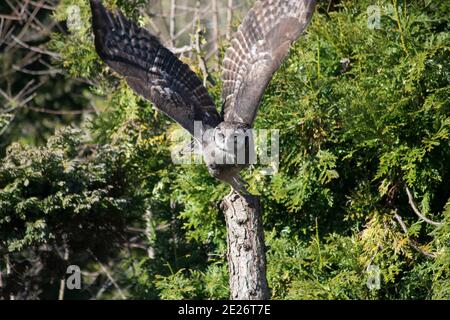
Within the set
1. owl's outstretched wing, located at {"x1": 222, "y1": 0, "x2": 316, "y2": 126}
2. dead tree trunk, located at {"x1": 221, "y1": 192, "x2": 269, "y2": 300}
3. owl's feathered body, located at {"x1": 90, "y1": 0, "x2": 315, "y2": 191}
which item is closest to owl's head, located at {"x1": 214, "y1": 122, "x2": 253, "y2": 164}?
owl's feathered body, located at {"x1": 90, "y1": 0, "x2": 315, "y2": 191}

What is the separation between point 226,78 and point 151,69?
Result: 613 millimetres

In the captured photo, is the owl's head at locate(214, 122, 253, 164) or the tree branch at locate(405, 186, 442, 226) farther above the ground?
the owl's head at locate(214, 122, 253, 164)

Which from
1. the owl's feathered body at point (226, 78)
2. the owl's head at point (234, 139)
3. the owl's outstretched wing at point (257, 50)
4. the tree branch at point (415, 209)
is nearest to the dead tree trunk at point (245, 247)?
the owl's feathered body at point (226, 78)

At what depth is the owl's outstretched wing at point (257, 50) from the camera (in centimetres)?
677

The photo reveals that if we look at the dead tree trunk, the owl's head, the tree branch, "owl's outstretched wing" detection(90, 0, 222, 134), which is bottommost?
the dead tree trunk

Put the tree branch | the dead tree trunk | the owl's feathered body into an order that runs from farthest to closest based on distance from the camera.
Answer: the tree branch < the owl's feathered body < the dead tree trunk

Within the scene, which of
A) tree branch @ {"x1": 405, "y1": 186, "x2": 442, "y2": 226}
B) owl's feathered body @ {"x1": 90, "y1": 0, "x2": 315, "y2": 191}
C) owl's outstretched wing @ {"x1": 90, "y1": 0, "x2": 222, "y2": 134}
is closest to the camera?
owl's feathered body @ {"x1": 90, "y1": 0, "x2": 315, "y2": 191}

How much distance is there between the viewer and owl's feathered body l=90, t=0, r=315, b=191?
671 cm

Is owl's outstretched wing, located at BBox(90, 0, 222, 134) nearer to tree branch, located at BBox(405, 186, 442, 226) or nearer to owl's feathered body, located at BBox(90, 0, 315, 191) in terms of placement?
owl's feathered body, located at BBox(90, 0, 315, 191)

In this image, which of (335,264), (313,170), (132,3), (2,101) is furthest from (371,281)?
(2,101)

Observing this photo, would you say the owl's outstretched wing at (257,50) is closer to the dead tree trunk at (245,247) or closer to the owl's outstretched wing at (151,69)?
the owl's outstretched wing at (151,69)

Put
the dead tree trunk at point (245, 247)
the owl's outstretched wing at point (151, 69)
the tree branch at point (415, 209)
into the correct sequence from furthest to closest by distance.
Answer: the tree branch at point (415, 209), the owl's outstretched wing at point (151, 69), the dead tree trunk at point (245, 247)

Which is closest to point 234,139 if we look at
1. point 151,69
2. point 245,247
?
point 245,247

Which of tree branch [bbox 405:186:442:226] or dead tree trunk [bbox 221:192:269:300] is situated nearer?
dead tree trunk [bbox 221:192:269:300]
